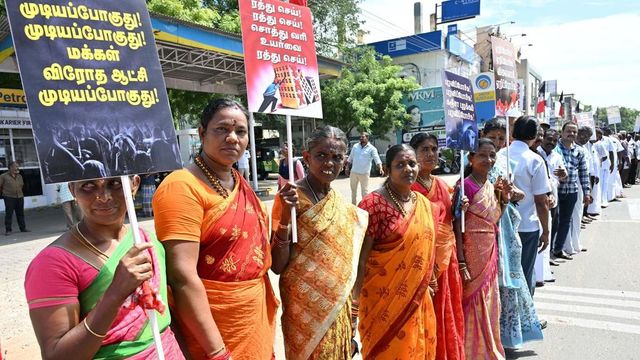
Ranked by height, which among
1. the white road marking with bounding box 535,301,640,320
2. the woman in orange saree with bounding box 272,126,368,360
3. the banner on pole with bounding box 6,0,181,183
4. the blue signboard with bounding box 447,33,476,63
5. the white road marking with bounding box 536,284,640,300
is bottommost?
the white road marking with bounding box 536,284,640,300

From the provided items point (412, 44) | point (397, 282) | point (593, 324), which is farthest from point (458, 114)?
point (412, 44)

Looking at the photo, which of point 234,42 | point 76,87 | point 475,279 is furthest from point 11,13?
point 234,42

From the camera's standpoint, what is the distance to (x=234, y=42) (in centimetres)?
1045

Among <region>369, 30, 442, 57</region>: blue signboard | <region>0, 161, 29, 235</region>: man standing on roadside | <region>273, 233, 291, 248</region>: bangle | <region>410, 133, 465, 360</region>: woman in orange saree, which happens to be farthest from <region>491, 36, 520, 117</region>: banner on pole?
<region>369, 30, 442, 57</region>: blue signboard

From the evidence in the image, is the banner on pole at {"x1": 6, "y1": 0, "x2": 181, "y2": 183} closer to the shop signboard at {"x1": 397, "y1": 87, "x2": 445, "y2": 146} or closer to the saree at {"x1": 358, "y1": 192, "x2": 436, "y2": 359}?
the saree at {"x1": 358, "y1": 192, "x2": 436, "y2": 359}

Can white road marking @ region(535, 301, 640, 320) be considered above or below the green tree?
below

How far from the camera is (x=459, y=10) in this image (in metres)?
29.1

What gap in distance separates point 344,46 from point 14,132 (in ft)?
49.3

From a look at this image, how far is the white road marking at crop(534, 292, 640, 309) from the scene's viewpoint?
15.3 ft

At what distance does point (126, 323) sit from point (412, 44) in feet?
90.0

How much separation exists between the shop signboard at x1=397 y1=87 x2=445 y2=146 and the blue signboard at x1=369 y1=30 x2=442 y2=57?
4.14 metres

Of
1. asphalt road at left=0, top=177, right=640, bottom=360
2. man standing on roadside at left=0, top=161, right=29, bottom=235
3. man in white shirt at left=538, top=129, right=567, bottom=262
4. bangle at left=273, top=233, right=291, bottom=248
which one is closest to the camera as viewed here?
bangle at left=273, top=233, right=291, bottom=248

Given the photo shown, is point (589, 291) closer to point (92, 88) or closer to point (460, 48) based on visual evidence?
point (92, 88)

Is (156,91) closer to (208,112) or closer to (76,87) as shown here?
(76,87)
